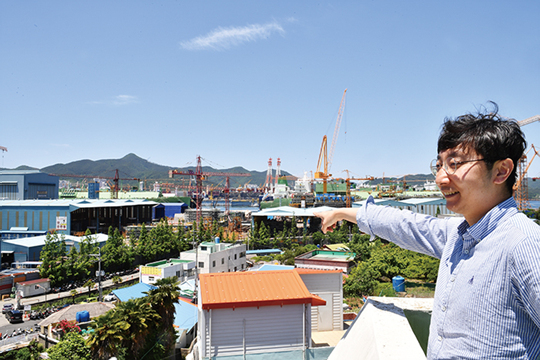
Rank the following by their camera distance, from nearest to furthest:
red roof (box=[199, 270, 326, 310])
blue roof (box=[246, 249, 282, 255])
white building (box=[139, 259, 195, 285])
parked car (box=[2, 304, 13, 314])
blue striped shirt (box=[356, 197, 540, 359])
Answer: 1. blue striped shirt (box=[356, 197, 540, 359])
2. red roof (box=[199, 270, 326, 310])
3. parked car (box=[2, 304, 13, 314])
4. white building (box=[139, 259, 195, 285])
5. blue roof (box=[246, 249, 282, 255])

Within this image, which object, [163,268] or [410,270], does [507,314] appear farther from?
[163,268]

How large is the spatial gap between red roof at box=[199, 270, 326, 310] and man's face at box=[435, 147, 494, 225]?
226 inches

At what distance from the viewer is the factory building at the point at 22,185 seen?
1415 inches

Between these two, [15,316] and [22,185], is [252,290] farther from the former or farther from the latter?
[22,185]

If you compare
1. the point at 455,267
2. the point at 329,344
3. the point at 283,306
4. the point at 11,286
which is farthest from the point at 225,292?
the point at 11,286

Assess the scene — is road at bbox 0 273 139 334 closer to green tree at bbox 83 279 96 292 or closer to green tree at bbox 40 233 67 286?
green tree at bbox 83 279 96 292

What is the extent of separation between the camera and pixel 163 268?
57.2 feet

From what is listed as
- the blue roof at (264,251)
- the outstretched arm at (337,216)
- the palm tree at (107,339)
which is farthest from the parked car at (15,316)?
the outstretched arm at (337,216)

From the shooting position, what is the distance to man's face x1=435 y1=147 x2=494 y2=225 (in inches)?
33.6

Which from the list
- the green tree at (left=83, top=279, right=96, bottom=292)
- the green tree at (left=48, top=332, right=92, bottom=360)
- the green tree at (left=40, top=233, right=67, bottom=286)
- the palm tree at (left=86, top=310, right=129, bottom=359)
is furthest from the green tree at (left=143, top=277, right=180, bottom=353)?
the green tree at (left=40, top=233, right=67, bottom=286)

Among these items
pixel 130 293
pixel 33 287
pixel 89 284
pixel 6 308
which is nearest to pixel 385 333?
pixel 130 293

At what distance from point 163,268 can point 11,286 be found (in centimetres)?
771

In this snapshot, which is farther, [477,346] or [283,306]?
[283,306]

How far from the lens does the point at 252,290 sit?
650 cm
